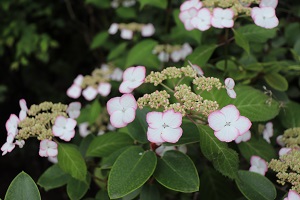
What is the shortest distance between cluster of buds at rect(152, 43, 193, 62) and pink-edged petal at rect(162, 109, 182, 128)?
98 cm

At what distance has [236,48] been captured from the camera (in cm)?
205

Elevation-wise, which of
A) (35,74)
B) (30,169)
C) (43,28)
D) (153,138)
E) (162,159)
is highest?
(153,138)

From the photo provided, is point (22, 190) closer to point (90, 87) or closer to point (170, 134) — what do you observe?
point (170, 134)

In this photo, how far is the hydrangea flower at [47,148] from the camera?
1.22 metres

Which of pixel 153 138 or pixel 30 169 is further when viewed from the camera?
pixel 30 169

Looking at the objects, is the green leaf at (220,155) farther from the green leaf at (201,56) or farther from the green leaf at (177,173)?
the green leaf at (201,56)

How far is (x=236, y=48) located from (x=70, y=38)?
4.66ft

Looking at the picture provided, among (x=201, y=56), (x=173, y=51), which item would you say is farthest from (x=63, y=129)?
(x=173, y=51)

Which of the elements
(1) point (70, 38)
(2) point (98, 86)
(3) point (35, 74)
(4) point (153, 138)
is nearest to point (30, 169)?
(3) point (35, 74)

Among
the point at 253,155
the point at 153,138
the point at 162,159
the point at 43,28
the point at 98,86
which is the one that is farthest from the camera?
the point at 43,28

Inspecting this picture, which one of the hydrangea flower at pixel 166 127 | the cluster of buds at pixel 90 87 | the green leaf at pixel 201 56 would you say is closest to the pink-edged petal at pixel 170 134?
the hydrangea flower at pixel 166 127

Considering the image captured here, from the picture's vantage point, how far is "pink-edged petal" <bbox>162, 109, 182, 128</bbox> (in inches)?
40.6

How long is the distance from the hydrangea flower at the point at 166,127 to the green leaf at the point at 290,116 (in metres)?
0.57

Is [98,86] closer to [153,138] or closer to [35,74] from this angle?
[153,138]
